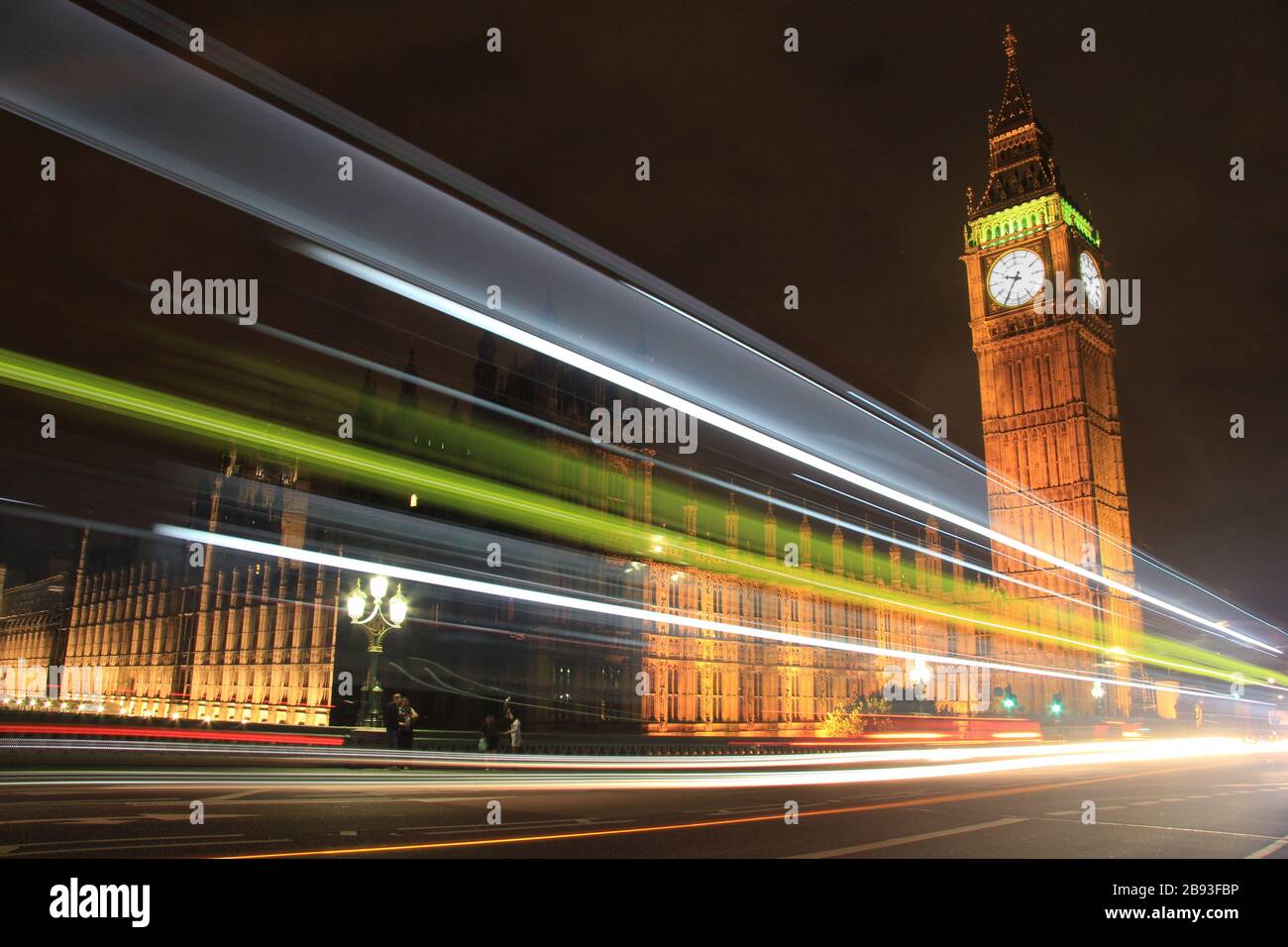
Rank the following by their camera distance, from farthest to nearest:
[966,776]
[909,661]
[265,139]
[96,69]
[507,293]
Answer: [909,661] → [966,776] → [507,293] → [265,139] → [96,69]

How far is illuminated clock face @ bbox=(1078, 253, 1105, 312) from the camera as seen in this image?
7194 cm

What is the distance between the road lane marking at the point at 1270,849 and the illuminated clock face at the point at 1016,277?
2752 inches

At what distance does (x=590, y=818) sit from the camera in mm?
10055

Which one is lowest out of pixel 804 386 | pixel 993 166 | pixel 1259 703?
pixel 1259 703

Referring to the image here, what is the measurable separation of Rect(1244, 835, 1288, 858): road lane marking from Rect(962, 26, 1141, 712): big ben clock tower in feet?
197

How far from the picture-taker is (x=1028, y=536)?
7125cm

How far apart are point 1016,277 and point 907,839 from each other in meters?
72.6

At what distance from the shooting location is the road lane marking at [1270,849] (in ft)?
26.1

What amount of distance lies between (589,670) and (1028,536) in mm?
40512

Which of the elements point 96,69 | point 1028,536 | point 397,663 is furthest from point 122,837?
point 1028,536

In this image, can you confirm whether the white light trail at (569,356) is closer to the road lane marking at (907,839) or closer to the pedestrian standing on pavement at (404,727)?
the pedestrian standing on pavement at (404,727)

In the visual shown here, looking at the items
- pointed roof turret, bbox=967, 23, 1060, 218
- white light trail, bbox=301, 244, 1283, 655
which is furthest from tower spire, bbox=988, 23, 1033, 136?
white light trail, bbox=301, 244, 1283, 655

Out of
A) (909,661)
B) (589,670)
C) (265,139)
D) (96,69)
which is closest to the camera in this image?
(96,69)
